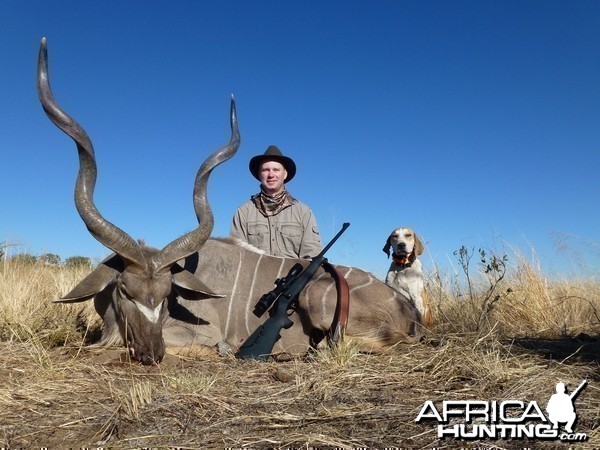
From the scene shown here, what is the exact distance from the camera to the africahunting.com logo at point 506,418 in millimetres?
1796

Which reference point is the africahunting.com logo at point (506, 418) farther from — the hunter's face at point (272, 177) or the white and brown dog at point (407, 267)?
the hunter's face at point (272, 177)

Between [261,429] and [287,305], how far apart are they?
6.39ft

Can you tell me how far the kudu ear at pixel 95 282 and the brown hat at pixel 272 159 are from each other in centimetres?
262

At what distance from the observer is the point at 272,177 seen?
19.0 feet

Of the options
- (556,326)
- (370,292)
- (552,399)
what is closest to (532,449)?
(552,399)

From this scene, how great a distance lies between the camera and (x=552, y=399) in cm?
207

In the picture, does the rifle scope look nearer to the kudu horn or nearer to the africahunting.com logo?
the kudu horn

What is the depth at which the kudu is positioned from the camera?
11.2 ft

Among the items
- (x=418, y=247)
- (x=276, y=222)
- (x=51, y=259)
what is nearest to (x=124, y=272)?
(x=276, y=222)

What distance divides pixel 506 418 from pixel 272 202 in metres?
3.98

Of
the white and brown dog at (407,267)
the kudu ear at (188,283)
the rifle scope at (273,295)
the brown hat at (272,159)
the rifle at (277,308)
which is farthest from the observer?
the brown hat at (272,159)

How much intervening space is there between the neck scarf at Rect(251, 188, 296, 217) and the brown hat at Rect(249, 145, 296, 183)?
0.41 meters

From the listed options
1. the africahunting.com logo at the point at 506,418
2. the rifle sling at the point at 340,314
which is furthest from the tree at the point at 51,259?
the africahunting.com logo at the point at 506,418

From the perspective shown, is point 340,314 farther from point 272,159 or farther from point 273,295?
point 272,159
